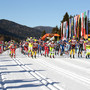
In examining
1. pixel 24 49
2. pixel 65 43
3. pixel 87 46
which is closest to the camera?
pixel 87 46

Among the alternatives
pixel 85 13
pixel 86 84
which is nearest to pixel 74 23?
pixel 85 13

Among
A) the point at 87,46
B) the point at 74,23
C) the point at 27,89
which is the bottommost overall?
the point at 27,89

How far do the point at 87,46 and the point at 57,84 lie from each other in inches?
438

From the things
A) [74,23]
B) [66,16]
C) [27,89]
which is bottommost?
[27,89]

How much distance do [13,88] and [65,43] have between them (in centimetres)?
1650

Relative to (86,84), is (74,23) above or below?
above

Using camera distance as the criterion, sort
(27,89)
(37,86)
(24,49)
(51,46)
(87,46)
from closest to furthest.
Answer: (27,89), (37,86), (87,46), (51,46), (24,49)

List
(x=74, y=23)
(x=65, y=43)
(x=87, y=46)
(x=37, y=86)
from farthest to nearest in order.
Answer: (x=74, y=23) < (x=65, y=43) < (x=87, y=46) < (x=37, y=86)

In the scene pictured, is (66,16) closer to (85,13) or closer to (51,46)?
(85,13)

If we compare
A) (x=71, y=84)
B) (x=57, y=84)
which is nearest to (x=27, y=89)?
(x=57, y=84)

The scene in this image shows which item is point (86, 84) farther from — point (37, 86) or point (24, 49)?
point (24, 49)

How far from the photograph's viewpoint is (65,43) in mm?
22812

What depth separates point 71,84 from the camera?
24.0ft

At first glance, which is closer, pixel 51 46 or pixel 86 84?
pixel 86 84
